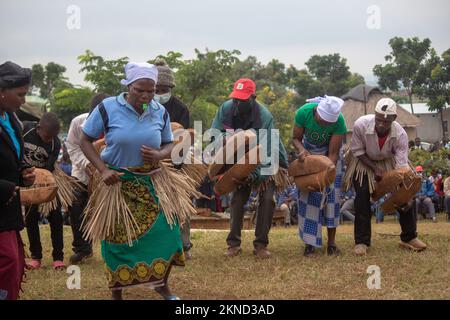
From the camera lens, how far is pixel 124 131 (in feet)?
18.4

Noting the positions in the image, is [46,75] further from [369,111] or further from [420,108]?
[420,108]

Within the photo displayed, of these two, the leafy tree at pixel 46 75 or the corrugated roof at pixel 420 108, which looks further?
the corrugated roof at pixel 420 108

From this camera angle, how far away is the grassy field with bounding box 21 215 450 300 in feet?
20.2

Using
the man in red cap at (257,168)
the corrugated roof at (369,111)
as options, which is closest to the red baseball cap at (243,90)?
the man in red cap at (257,168)

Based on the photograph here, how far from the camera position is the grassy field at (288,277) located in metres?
6.17

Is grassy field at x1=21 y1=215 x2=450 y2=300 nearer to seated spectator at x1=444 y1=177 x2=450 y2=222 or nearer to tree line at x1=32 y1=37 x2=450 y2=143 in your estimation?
tree line at x1=32 y1=37 x2=450 y2=143

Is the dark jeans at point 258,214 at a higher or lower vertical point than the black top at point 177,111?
lower

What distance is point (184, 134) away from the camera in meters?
7.22

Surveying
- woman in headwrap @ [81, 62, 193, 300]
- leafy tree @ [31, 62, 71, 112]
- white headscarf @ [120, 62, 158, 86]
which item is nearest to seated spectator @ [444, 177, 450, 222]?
woman in headwrap @ [81, 62, 193, 300]

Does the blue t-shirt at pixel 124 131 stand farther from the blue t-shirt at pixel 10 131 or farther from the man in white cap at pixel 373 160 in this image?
the man in white cap at pixel 373 160

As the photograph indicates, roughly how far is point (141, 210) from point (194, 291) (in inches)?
43.8

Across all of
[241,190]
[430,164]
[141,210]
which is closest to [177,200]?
[141,210]

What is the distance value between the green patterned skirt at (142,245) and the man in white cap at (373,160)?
3.04m
